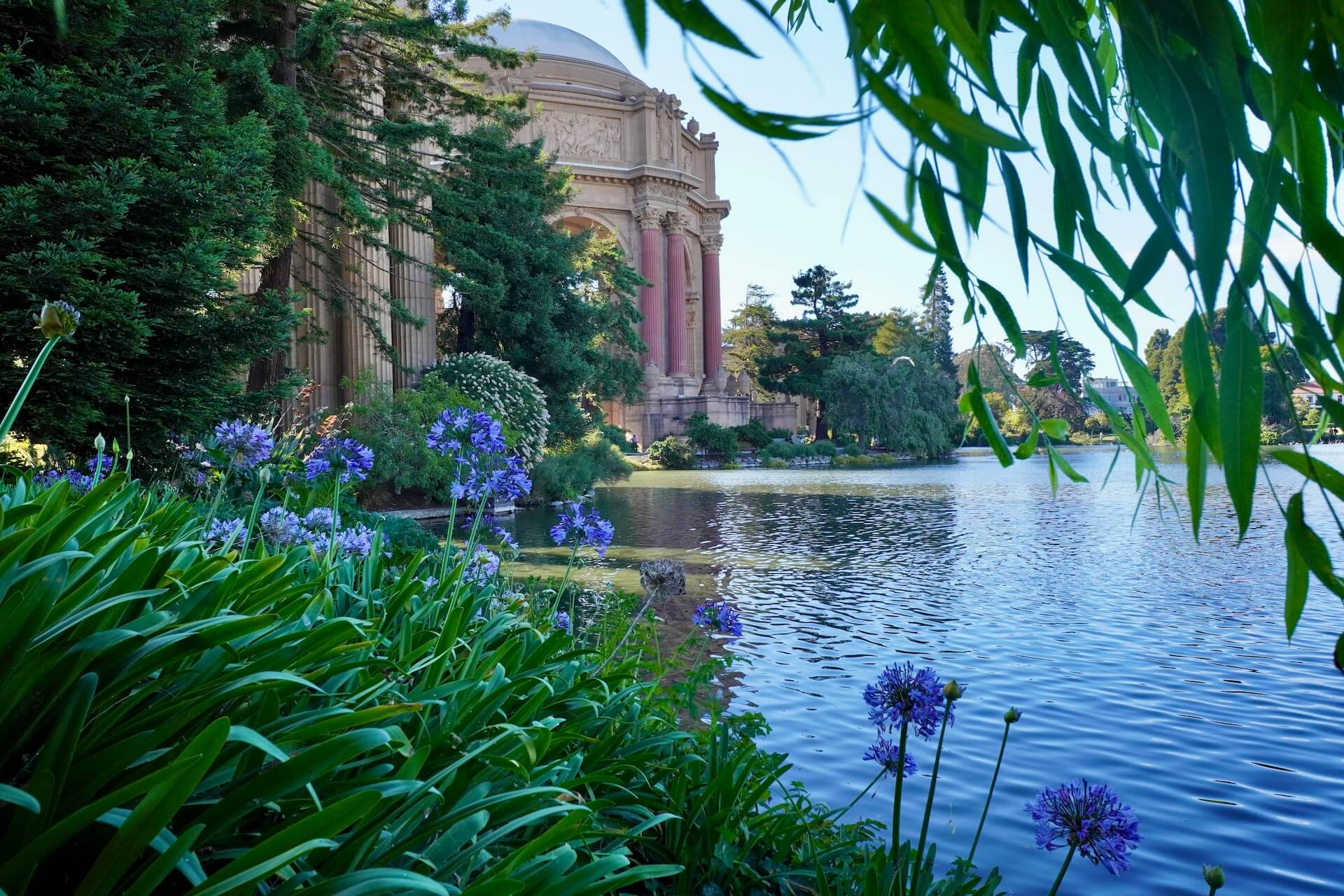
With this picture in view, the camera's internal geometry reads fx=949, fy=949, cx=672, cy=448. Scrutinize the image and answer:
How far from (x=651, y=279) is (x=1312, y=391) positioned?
42.3m

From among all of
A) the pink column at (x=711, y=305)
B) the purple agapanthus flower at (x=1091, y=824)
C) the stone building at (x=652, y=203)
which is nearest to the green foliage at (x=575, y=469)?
the purple agapanthus flower at (x=1091, y=824)

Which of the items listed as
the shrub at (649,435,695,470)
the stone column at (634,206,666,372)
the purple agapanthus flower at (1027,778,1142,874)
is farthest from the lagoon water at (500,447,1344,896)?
the stone column at (634,206,666,372)

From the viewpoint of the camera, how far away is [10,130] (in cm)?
667

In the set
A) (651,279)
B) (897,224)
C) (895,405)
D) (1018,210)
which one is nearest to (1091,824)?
(1018,210)

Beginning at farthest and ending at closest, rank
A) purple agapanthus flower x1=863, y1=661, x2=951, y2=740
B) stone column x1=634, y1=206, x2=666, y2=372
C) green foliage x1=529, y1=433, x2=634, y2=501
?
stone column x1=634, y1=206, x2=666, y2=372 < green foliage x1=529, y1=433, x2=634, y2=501 < purple agapanthus flower x1=863, y1=661, x2=951, y2=740

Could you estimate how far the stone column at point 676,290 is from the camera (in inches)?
1721

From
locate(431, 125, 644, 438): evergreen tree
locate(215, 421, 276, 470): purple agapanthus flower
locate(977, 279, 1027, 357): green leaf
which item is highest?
locate(431, 125, 644, 438): evergreen tree

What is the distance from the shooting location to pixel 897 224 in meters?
0.76

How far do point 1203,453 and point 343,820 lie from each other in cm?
109

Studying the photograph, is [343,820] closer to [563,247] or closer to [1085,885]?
[1085,885]

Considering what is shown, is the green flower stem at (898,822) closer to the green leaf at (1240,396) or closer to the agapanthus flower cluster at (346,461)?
the green leaf at (1240,396)

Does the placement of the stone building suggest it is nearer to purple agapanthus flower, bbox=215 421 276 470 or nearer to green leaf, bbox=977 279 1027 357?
purple agapanthus flower, bbox=215 421 276 470

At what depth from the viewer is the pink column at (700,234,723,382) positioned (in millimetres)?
47656

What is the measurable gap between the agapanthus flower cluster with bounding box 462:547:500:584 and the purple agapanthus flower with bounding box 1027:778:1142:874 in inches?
94.6
